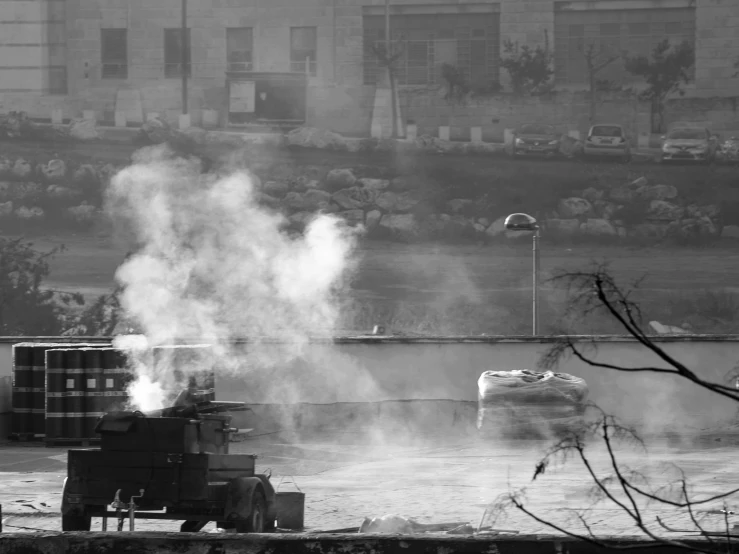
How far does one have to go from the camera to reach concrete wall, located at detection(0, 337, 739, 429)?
1878 cm

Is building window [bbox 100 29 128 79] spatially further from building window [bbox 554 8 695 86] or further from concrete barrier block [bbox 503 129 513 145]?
building window [bbox 554 8 695 86]

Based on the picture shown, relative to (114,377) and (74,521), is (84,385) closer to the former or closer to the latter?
(114,377)

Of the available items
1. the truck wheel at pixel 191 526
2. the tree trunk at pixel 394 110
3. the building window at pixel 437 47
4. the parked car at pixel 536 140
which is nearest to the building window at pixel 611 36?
the parked car at pixel 536 140

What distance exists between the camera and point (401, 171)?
133 ft

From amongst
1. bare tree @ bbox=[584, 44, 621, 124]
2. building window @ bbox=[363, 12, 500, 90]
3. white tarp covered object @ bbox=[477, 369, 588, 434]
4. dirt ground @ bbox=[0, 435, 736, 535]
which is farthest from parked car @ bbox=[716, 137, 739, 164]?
dirt ground @ bbox=[0, 435, 736, 535]

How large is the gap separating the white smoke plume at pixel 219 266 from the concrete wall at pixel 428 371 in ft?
1.10

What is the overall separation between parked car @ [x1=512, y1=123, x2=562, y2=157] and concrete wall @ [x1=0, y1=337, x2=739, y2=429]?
22.0 m

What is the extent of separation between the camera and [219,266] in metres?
33.5

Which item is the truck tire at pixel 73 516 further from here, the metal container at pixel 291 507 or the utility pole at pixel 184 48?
the utility pole at pixel 184 48

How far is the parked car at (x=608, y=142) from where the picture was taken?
40.2 meters

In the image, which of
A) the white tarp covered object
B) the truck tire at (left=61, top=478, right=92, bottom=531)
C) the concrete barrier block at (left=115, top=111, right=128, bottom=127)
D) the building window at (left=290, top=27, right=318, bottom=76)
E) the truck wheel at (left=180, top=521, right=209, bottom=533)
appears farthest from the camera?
the concrete barrier block at (left=115, top=111, right=128, bottom=127)

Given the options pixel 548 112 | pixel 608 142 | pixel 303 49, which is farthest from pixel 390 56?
pixel 608 142

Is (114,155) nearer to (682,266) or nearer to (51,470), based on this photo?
(682,266)

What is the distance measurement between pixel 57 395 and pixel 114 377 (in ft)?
2.60
